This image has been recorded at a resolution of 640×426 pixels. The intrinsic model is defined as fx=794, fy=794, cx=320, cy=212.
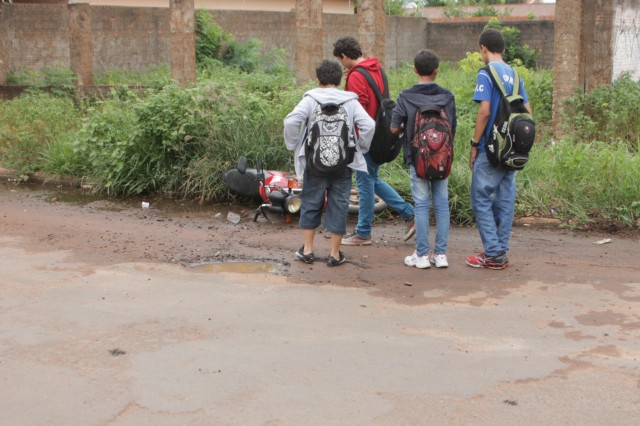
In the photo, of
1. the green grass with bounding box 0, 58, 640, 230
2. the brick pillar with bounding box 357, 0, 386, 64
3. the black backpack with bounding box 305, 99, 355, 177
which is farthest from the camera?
the brick pillar with bounding box 357, 0, 386, 64

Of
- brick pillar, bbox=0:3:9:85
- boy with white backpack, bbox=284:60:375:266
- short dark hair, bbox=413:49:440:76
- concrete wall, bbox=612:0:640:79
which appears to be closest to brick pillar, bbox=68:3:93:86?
brick pillar, bbox=0:3:9:85

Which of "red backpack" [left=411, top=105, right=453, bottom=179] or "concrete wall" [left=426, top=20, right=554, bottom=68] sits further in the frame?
"concrete wall" [left=426, top=20, right=554, bottom=68]

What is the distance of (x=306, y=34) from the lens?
13.9 m

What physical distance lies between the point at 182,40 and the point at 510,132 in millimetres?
7697

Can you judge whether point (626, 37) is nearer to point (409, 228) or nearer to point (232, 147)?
point (409, 228)

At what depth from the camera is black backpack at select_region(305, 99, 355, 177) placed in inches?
262

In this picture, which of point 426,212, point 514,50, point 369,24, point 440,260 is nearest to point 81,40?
point 369,24

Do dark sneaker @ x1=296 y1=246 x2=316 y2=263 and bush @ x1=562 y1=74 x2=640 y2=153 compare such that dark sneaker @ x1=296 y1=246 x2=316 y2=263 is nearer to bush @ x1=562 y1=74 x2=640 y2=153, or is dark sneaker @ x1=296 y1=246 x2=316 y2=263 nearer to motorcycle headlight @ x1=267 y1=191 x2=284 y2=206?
motorcycle headlight @ x1=267 y1=191 x2=284 y2=206

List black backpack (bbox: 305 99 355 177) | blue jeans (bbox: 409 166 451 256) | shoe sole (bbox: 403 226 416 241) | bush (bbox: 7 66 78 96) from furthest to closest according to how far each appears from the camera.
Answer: bush (bbox: 7 66 78 96), shoe sole (bbox: 403 226 416 241), blue jeans (bbox: 409 166 451 256), black backpack (bbox: 305 99 355 177)

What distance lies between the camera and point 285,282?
6.41 metres

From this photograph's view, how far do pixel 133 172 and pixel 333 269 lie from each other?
4.15 metres

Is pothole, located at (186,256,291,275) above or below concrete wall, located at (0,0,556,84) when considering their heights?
below

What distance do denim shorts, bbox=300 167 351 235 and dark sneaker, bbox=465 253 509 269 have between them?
1.13 m

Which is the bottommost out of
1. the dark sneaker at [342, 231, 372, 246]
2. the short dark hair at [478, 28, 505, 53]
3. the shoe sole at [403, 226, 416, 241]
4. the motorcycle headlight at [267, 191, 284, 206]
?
the dark sneaker at [342, 231, 372, 246]
